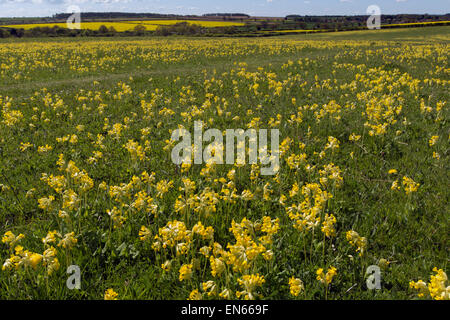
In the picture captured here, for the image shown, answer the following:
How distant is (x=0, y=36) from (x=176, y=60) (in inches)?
2441

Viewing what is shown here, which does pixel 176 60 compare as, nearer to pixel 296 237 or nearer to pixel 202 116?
pixel 202 116

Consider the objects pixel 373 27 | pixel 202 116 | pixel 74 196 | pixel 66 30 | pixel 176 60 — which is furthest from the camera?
pixel 373 27

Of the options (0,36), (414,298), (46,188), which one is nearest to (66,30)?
(0,36)

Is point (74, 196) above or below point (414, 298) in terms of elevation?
above

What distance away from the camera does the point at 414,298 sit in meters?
3.10

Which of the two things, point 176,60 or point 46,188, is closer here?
point 46,188

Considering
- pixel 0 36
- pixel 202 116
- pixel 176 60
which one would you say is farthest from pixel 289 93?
pixel 0 36
